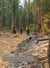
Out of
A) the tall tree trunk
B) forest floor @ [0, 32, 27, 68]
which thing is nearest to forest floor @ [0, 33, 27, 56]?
forest floor @ [0, 32, 27, 68]

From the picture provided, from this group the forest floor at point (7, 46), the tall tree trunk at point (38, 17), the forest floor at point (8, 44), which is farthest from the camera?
the tall tree trunk at point (38, 17)

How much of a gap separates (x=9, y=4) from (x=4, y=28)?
5.08 metres

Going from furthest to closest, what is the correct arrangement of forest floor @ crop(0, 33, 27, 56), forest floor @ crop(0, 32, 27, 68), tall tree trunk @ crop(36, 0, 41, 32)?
tall tree trunk @ crop(36, 0, 41, 32) → forest floor @ crop(0, 33, 27, 56) → forest floor @ crop(0, 32, 27, 68)

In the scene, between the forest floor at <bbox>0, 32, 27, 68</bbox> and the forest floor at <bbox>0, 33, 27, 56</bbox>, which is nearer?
the forest floor at <bbox>0, 32, 27, 68</bbox>

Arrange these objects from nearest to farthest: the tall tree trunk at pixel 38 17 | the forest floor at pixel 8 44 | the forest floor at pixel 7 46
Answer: the forest floor at pixel 7 46 < the forest floor at pixel 8 44 < the tall tree trunk at pixel 38 17

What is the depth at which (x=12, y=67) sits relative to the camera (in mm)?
7797

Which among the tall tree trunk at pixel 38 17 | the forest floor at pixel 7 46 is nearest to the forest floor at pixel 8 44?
Answer: the forest floor at pixel 7 46

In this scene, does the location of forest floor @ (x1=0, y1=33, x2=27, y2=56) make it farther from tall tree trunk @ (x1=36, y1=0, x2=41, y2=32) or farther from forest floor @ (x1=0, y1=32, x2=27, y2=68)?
tall tree trunk @ (x1=36, y1=0, x2=41, y2=32)

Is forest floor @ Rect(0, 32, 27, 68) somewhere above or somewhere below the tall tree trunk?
below

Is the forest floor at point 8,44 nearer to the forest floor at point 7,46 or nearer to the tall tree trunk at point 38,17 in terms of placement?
the forest floor at point 7,46

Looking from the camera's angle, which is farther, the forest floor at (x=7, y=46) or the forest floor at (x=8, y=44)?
the forest floor at (x=8, y=44)

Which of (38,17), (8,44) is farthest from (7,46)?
(38,17)

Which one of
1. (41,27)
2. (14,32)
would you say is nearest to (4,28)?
(14,32)

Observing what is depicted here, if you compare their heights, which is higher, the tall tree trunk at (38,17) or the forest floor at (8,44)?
the tall tree trunk at (38,17)
